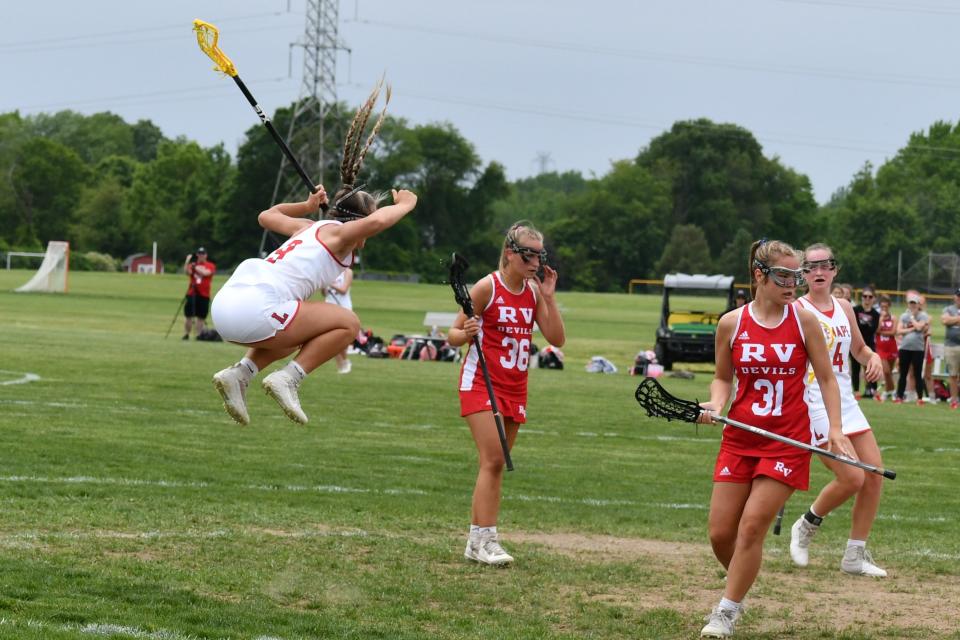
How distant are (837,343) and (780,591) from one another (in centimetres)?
180

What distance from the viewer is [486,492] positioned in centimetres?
926

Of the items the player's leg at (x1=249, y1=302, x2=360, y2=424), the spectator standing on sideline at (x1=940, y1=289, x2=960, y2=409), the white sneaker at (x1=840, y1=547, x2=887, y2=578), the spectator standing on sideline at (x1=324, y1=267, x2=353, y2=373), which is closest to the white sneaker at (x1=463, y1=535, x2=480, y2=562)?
the player's leg at (x1=249, y1=302, x2=360, y2=424)

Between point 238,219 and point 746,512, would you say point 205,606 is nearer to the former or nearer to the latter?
point 746,512

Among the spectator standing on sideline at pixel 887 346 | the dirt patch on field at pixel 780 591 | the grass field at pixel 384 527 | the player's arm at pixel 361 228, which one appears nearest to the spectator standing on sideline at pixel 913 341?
the spectator standing on sideline at pixel 887 346

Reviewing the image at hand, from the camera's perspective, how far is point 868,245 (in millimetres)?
108500

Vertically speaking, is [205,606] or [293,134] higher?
[293,134]

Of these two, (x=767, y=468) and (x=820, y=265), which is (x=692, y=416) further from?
(x=820, y=265)

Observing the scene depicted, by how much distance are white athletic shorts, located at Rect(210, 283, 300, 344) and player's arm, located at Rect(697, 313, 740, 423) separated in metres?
2.52

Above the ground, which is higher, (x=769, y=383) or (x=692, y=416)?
(x=769, y=383)

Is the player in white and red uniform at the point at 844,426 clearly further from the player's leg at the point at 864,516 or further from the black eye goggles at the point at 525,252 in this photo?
the black eye goggles at the point at 525,252

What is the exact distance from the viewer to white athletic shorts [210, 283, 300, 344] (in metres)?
8.23

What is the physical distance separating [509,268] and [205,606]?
3.19 meters

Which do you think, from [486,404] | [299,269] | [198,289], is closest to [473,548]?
[486,404]

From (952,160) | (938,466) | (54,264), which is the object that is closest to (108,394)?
(938,466)
